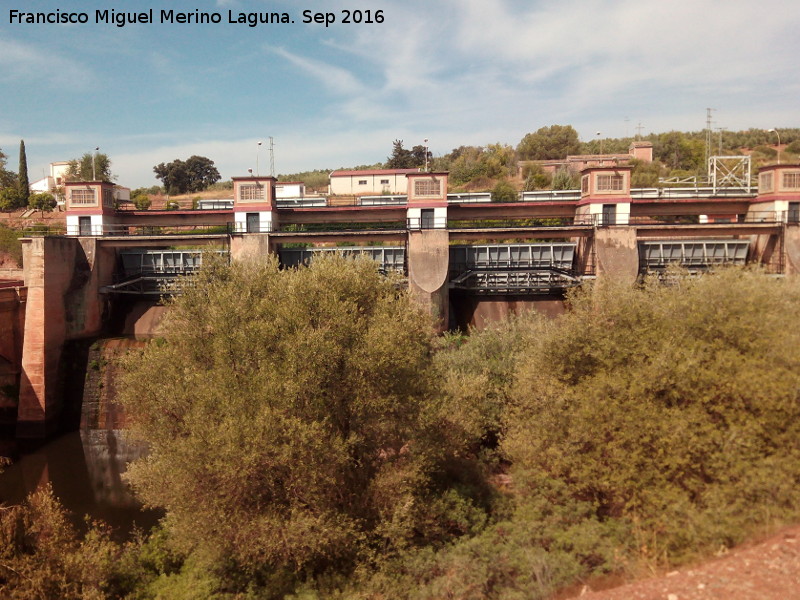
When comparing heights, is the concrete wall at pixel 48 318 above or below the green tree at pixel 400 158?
below

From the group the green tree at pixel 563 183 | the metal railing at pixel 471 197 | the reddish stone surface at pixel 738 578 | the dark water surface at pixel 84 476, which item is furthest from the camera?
the green tree at pixel 563 183

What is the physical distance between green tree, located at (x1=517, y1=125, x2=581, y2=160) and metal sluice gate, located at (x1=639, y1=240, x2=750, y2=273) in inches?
1920

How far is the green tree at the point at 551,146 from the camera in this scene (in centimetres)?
7531

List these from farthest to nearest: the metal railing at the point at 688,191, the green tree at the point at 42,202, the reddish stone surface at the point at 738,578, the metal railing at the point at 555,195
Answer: the green tree at the point at 42,202 < the metal railing at the point at 555,195 < the metal railing at the point at 688,191 < the reddish stone surface at the point at 738,578

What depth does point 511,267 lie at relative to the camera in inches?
1151

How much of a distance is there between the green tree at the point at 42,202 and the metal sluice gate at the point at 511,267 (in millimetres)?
42751

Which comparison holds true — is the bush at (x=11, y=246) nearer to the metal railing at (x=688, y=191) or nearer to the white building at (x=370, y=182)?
the white building at (x=370, y=182)

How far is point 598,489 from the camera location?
1228 centimetres

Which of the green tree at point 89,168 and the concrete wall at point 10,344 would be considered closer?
the concrete wall at point 10,344

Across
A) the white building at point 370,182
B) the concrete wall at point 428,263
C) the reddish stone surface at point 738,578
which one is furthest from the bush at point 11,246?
the reddish stone surface at point 738,578

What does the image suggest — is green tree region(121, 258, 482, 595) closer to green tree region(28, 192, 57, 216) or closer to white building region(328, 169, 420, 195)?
white building region(328, 169, 420, 195)

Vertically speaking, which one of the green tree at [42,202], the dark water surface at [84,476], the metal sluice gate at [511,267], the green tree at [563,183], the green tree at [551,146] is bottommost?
the dark water surface at [84,476]

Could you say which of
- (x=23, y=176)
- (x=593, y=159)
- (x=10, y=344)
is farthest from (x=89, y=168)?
(x=593, y=159)

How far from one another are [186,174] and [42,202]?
28.8 m
